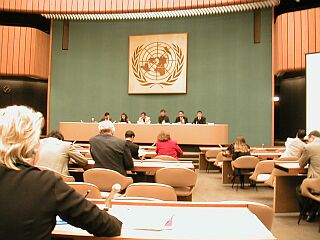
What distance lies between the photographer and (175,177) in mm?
4500

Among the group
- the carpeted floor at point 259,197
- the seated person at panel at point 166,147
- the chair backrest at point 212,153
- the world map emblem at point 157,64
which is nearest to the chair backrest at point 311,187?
the carpeted floor at point 259,197

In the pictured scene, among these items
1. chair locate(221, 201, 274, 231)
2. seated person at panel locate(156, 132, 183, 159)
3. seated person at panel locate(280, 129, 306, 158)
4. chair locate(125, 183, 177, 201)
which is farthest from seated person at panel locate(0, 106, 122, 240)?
seated person at panel locate(280, 129, 306, 158)

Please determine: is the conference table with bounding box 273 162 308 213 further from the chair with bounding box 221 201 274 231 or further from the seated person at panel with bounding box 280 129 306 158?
Result: the chair with bounding box 221 201 274 231

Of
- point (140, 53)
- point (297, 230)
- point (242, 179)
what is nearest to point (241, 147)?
point (242, 179)

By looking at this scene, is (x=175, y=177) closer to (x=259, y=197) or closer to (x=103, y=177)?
(x=103, y=177)

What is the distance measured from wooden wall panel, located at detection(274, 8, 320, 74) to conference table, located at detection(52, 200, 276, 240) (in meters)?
10.4

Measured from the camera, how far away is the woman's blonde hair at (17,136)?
4.99ft

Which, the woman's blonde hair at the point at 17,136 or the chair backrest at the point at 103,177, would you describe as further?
the chair backrest at the point at 103,177

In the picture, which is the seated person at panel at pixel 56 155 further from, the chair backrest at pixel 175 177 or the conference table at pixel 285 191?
the conference table at pixel 285 191

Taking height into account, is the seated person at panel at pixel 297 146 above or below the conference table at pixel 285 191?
above

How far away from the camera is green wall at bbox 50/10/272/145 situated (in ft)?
44.0

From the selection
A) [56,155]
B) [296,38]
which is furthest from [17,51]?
[56,155]

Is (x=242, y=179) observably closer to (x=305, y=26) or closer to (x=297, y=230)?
(x=297, y=230)

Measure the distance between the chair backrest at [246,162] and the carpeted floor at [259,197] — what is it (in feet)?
1.73
